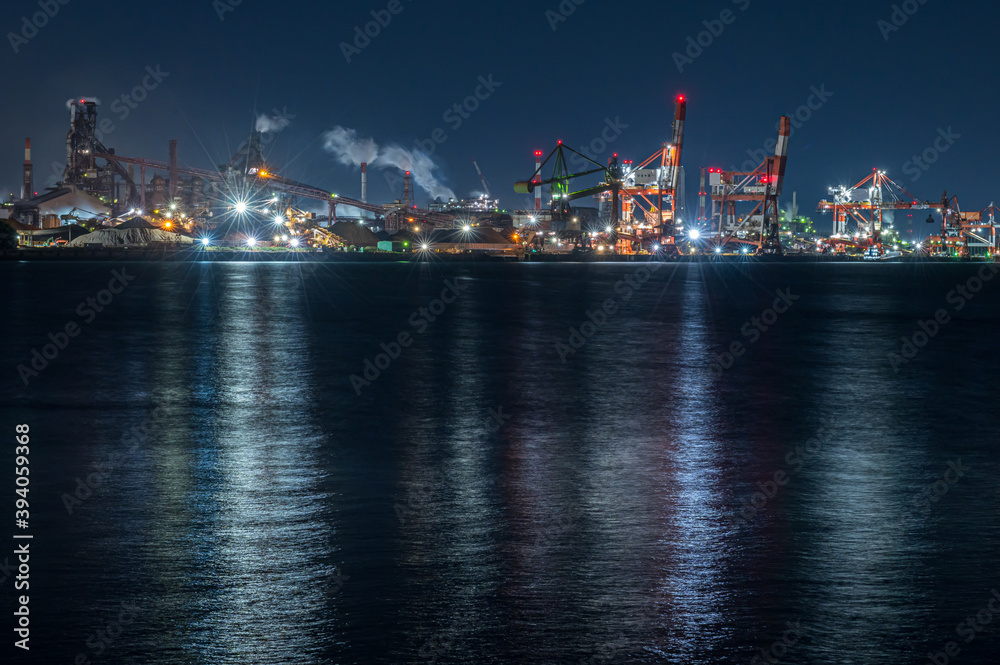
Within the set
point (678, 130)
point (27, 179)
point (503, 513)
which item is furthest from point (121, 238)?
point (503, 513)

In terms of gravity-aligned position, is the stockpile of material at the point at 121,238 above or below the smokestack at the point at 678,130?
below

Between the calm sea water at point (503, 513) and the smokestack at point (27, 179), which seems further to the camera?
the smokestack at point (27, 179)

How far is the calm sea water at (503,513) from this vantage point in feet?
25.0

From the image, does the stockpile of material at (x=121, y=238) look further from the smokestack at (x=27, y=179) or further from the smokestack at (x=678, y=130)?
the smokestack at (x=678, y=130)

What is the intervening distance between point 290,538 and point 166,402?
41.3 feet

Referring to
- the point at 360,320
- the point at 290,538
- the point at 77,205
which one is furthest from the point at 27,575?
the point at 77,205

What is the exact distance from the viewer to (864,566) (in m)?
9.23

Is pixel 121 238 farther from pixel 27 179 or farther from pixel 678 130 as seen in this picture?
pixel 678 130

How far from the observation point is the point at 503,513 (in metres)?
11.1

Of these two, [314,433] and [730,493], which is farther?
[314,433]

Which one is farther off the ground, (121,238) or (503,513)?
(121,238)

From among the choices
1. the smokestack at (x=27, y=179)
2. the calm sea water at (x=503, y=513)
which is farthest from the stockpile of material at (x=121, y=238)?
the calm sea water at (x=503, y=513)

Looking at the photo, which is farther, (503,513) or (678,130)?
(678,130)

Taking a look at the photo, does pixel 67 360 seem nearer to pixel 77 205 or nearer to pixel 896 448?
pixel 896 448
